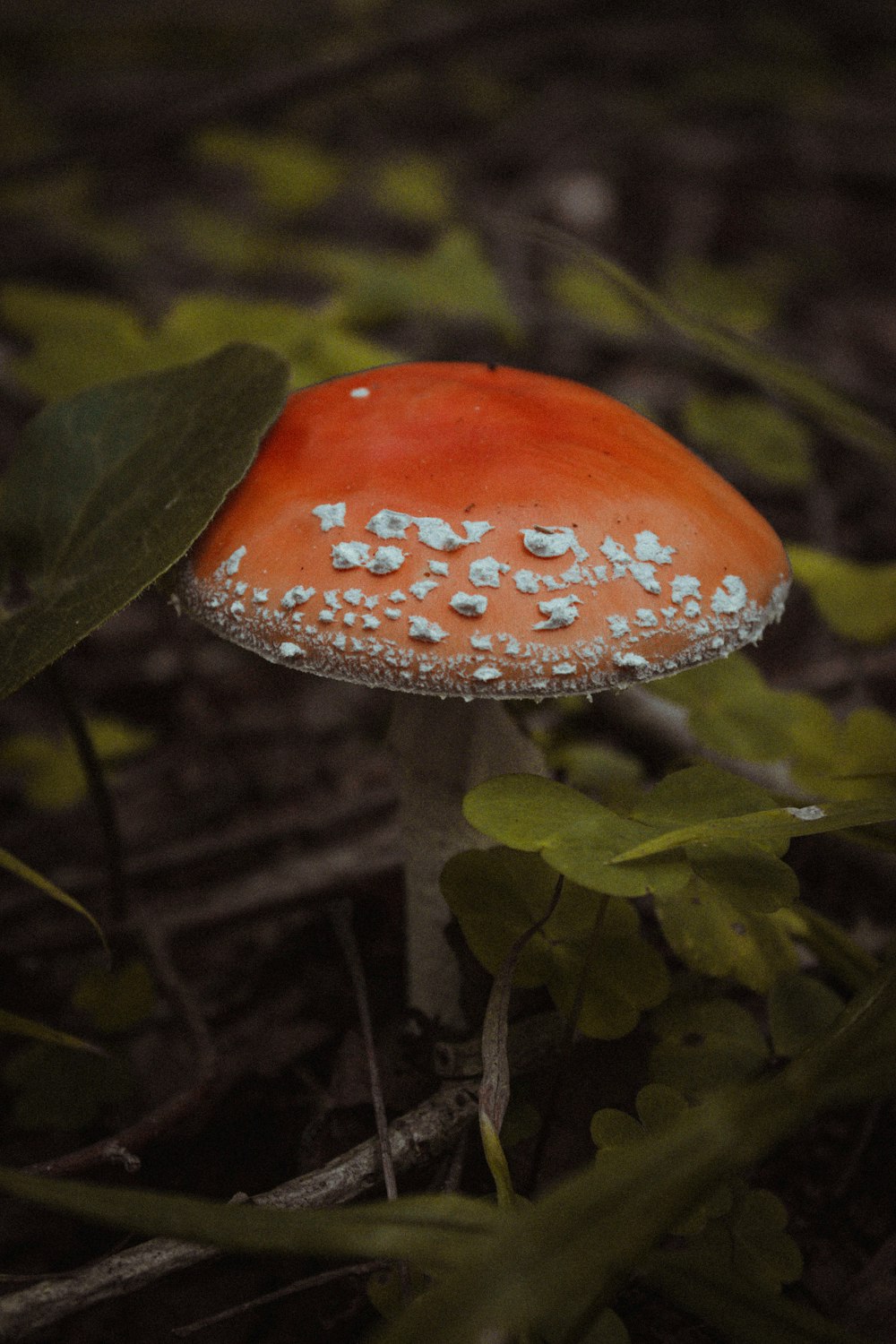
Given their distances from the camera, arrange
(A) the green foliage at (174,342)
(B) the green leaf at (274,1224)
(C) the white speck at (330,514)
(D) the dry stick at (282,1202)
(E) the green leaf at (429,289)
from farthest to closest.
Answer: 1. (E) the green leaf at (429,289)
2. (A) the green foliage at (174,342)
3. (C) the white speck at (330,514)
4. (D) the dry stick at (282,1202)
5. (B) the green leaf at (274,1224)

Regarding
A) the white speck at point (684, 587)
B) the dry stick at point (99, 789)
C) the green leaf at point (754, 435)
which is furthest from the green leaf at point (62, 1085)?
the green leaf at point (754, 435)

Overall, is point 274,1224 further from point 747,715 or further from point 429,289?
point 429,289

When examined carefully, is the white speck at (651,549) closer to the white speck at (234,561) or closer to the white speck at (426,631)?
the white speck at (426,631)

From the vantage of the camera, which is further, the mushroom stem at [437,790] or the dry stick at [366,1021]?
the mushroom stem at [437,790]

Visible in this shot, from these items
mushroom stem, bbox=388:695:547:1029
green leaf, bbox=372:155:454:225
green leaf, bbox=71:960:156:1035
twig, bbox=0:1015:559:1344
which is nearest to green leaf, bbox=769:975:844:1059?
twig, bbox=0:1015:559:1344

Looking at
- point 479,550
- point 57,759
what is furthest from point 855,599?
point 57,759

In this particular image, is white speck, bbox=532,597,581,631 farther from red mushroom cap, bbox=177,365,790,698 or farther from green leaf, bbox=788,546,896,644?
green leaf, bbox=788,546,896,644

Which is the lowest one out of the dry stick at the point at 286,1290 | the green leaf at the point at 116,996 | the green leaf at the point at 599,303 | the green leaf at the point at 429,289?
the green leaf at the point at 116,996
